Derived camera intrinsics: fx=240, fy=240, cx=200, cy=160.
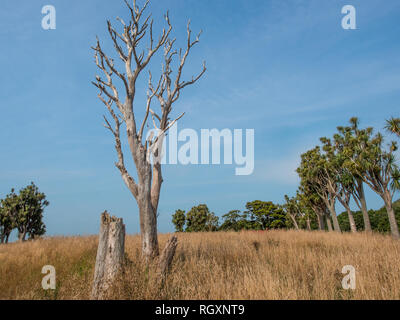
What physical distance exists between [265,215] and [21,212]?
35.3 metres

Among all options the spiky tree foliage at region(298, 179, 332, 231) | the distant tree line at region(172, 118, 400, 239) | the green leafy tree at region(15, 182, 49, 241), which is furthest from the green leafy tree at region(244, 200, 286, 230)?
the green leafy tree at region(15, 182, 49, 241)

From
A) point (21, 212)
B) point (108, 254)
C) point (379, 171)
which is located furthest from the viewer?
point (21, 212)

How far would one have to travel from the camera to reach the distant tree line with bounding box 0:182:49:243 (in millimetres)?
28859

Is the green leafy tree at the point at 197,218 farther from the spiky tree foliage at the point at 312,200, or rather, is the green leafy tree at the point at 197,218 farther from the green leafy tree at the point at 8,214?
the green leafy tree at the point at 8,214

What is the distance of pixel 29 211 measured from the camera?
29.7 metres

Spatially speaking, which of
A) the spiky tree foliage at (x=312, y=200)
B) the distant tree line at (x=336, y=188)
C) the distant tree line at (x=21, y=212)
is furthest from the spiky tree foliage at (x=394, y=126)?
the distant tree line at (x=21, y=212)

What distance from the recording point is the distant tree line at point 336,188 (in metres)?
20.1

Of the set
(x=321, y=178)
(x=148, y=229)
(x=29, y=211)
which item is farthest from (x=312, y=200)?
(x=29, y=211)

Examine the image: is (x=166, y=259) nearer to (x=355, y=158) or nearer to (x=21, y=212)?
(x=355, y=158)

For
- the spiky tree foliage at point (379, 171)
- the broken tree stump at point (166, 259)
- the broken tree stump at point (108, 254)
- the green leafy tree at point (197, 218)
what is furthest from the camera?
the green leafy tree at point (197, 218)

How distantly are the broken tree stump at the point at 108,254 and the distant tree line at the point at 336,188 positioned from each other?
16.2m

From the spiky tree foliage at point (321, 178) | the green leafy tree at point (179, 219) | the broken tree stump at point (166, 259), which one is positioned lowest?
the green leafy tree at point (179, 219)

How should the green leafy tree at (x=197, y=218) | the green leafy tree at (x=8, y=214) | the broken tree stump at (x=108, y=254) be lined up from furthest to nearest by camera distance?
the green leafy tree at (x=197, y=218) < the green leafy tree at (x=8, y=214) < the broken tree stump at (x=108, y=254)

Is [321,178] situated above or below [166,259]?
above
